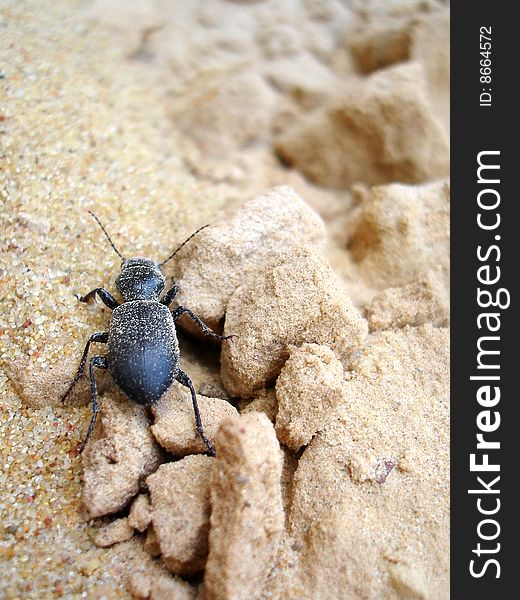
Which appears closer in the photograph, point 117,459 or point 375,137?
point 117,459

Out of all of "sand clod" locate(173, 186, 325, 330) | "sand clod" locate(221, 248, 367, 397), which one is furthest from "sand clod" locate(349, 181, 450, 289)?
"sand clod" locate(221, 248, 367, 397)

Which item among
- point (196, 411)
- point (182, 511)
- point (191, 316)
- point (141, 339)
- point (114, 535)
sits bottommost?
point (114, 535)

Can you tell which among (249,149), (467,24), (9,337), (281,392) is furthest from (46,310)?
(467,24)

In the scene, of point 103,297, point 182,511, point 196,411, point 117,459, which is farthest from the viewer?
point 103,297

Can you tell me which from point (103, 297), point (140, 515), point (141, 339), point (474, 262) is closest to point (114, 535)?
Result: point (140, 515)

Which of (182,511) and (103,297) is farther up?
(103,297)

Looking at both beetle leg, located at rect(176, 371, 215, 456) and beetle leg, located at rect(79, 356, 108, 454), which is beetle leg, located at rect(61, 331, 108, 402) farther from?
beetle leg, located at rect(176, 371, 215, 456)

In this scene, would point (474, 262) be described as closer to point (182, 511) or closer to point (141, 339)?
point (141, 339)

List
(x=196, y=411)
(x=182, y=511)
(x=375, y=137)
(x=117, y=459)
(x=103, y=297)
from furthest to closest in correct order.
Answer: (x=375, y=137) < (x=103, y=297) < (x=196, y=411) < (x=117, y=459) < (x=182, y=511)
